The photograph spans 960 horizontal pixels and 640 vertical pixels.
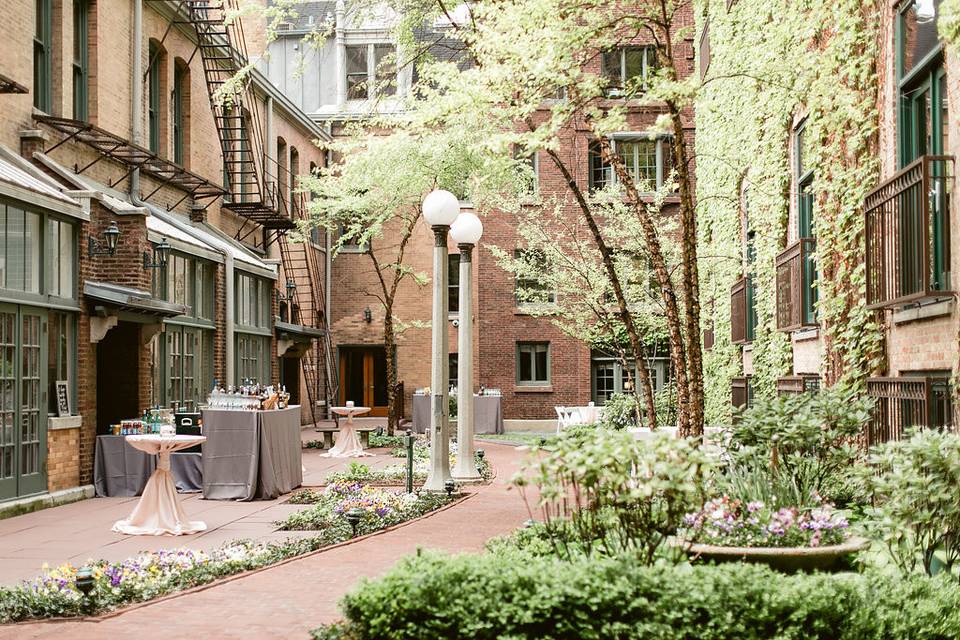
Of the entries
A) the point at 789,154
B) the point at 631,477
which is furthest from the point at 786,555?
the point at 789,154

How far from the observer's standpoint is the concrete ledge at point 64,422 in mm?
14289

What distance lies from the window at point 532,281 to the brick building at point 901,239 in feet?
46.8

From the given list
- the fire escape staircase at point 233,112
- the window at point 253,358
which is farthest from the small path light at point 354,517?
the window at point 253,358

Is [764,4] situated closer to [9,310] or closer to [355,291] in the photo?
[9,310]

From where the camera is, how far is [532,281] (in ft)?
114

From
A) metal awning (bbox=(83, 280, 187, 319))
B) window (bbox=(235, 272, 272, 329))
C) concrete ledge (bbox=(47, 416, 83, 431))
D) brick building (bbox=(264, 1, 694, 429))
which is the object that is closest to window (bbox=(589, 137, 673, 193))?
brick building (bbox=(264, 1, 694, 429))

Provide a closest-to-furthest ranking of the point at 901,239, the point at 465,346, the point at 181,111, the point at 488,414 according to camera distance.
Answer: the point at 901,239 < the point at 465,346 < the point at 181,111 < the point at 488,414

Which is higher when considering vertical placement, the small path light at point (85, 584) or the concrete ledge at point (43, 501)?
the small path light at point (85, 584)

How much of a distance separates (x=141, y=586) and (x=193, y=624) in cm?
123

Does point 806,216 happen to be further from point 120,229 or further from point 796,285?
point 120,229

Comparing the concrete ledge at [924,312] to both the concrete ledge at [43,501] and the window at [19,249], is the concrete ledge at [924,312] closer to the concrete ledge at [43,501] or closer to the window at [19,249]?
the concrete ledge at [43,501]

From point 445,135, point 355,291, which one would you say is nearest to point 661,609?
point 445,135

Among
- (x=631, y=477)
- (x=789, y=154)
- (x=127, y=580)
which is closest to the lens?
(x=631, y=477)

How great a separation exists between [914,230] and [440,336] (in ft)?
23.9
